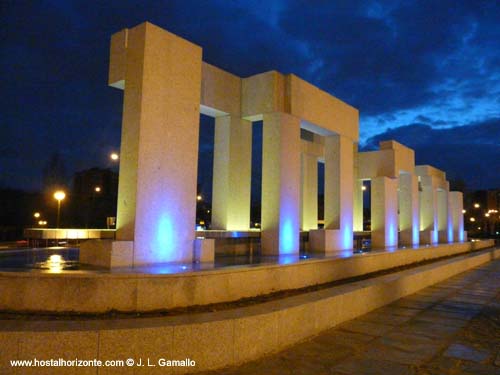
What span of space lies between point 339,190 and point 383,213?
427 centimetres

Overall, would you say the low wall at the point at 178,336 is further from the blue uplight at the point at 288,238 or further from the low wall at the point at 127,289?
the blue uplight at the point at 288,238

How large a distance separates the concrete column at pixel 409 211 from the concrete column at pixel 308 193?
4.93 meters

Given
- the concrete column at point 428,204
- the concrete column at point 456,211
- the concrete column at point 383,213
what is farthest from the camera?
the concrete column at point 456,211

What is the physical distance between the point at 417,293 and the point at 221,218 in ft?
19.0

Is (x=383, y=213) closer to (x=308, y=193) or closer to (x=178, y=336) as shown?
(x=308, y=193)

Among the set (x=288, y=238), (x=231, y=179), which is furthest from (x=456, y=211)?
(x=231, y=179)

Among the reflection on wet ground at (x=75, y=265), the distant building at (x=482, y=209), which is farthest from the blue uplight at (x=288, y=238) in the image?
the distant building at (x=482, y=209)

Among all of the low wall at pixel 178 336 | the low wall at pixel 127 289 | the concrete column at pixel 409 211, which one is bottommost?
the low wall at pixel 178 336

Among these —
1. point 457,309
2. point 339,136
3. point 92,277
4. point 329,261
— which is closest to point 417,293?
point 457,309

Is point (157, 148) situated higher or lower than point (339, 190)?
higher

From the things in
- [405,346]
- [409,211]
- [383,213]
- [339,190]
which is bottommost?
[405,346]

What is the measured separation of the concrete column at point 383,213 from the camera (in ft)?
57.3

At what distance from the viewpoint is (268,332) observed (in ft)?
19.0

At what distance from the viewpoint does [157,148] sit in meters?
8.69
